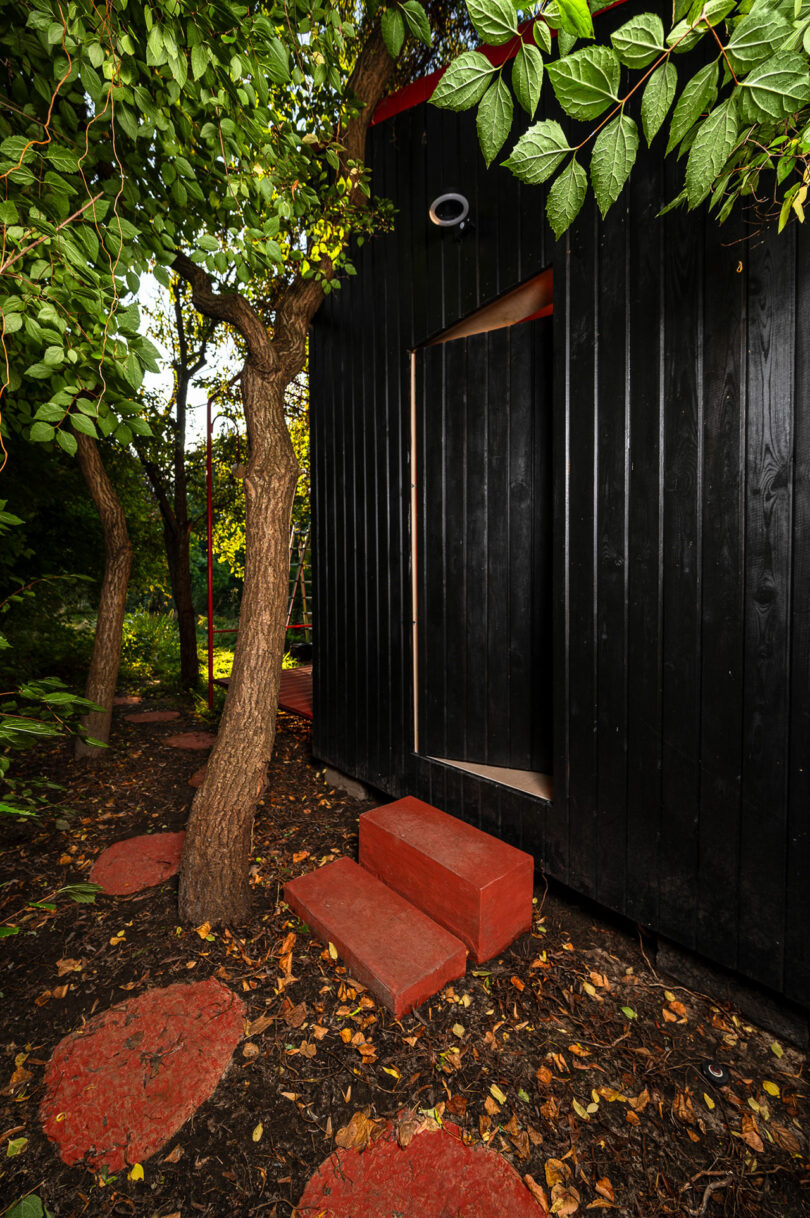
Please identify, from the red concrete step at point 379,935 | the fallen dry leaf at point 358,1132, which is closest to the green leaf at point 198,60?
the red concrete step at point 379,935

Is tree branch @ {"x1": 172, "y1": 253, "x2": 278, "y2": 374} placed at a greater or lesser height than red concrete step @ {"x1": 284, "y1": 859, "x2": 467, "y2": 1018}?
greater

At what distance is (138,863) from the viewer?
308cm

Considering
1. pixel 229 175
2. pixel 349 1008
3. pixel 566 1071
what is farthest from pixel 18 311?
pixel 566 1071

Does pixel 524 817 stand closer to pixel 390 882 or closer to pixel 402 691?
pixel 390 882

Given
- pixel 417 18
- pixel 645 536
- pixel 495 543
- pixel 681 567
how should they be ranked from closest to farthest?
pixel 417 18, pixel 681 567, pixel 645 536, pixel 495 543

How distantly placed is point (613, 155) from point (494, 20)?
0.25 m

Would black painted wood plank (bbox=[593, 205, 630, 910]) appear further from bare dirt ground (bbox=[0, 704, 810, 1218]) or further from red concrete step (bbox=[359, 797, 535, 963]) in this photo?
bare dirt ground (bbox=[0, 704, 810, 1218])

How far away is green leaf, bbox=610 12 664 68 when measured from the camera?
0.74 m

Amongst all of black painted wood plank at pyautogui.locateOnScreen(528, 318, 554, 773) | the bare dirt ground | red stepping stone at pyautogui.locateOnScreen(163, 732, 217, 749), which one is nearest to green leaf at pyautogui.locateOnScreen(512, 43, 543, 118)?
the bare dirt ground

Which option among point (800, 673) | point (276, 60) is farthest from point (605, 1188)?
point (276, 60)

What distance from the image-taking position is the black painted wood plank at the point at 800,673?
1.78 meters

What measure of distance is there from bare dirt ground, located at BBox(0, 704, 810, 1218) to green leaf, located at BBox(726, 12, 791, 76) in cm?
194

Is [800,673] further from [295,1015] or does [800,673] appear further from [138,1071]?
[138,1071]

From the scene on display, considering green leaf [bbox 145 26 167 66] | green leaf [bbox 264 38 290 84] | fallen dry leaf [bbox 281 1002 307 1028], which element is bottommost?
fallen dry leaf [bbox 281 1002 307 1028]
